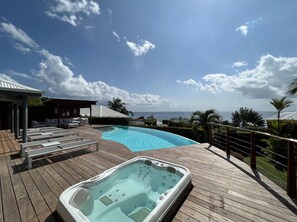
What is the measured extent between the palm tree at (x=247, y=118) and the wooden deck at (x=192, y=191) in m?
25.1

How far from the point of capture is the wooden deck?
7.25 ft

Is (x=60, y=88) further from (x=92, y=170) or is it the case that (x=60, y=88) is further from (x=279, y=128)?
(x=279, y=128)

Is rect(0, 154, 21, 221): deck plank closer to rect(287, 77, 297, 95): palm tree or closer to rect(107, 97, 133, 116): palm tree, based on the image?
rect(287, 77, 297, 95): palm tree

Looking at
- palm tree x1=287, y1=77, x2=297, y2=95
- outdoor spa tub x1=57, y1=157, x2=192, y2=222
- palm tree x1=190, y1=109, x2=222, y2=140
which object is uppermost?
palm tree x1=287, y1=77, x2=297, y2=95

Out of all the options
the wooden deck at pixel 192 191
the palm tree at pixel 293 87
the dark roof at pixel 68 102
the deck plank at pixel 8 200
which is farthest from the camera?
the dark roof at pixel 68 102

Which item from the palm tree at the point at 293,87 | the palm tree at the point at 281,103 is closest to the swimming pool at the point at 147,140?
the palm tree at the point at 293,87

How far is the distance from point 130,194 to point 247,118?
93.6 ft

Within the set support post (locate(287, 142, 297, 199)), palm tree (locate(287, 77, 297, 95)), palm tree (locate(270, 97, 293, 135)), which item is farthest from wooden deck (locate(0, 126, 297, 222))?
palm tree (locate(270, 97, 293, 135))

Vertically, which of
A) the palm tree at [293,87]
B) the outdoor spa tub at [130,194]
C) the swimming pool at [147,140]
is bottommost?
the swimming pool at [147,140]

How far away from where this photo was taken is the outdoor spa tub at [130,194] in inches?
82.7

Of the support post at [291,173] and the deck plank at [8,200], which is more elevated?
the support post at [291,173]

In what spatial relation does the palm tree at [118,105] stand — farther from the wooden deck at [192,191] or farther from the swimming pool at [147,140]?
the wooden deck at [192,191]

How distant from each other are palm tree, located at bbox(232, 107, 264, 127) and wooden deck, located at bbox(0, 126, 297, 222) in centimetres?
2506

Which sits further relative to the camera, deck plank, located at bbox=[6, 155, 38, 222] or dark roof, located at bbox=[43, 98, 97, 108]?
dark roof, located at bbox=[43, 98, 97, 108]
